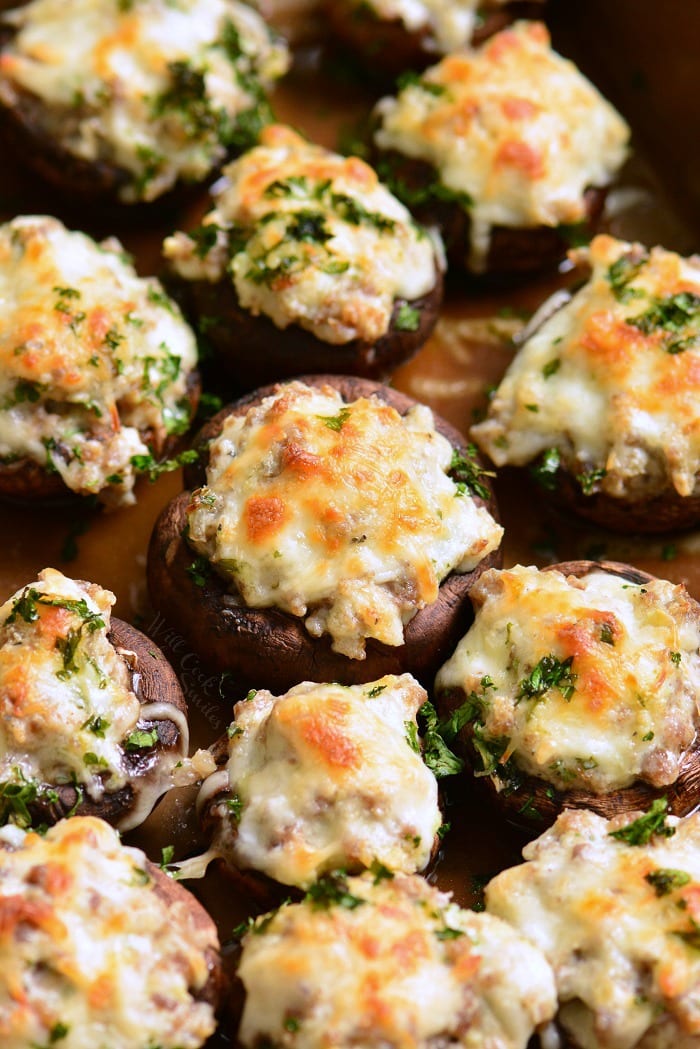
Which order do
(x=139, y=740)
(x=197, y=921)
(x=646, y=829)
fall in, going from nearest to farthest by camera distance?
(x=197, y=921) < (x=646, y=829) < (x=139, y=740)

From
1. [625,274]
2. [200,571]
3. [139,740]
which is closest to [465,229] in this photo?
[625,274]

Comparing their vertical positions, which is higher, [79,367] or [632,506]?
[79,367]

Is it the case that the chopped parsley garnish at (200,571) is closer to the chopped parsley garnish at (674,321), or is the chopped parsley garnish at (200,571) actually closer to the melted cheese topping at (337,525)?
the melted cheese topping at (337,525)

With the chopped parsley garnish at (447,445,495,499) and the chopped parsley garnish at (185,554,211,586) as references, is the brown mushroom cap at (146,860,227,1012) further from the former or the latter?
the chopped parsley garnish at (447,445,495,499)

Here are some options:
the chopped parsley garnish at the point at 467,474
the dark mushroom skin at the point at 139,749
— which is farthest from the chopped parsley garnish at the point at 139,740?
the chopped parsley garnish at the point at 467,474

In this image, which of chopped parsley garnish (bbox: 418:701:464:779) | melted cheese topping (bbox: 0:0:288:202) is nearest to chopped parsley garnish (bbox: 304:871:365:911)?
chopped parsley garnish (bbox: 418:701:464:779)

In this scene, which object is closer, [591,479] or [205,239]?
[591,479]

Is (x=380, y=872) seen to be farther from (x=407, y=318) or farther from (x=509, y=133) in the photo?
(x=509, y=133)
